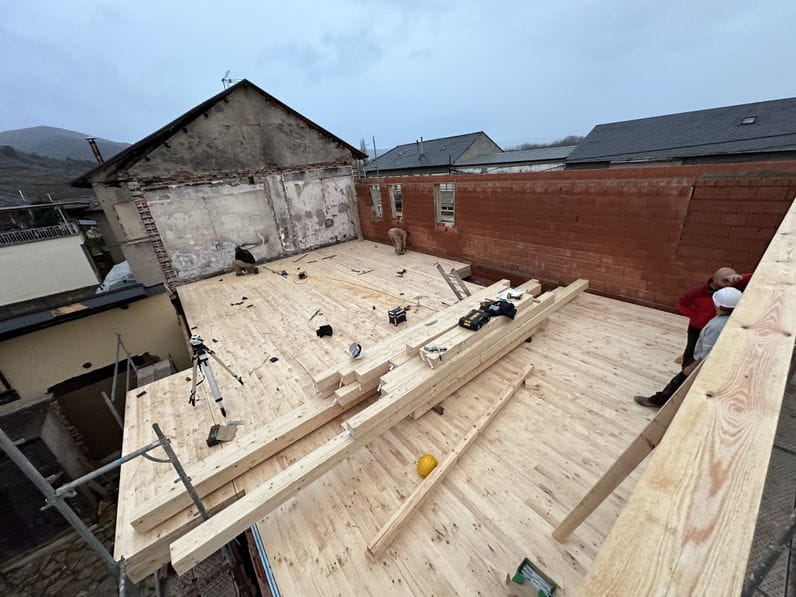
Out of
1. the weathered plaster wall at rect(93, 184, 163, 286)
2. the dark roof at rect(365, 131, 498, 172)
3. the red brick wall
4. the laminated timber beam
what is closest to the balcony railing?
the weathered plaster wall at rect(93, 184, 163, 286)

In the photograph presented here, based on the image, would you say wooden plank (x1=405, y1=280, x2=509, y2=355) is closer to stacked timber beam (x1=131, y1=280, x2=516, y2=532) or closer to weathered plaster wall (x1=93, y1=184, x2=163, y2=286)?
stacked timber beam (x1=131, y1=280, x2=516, y2=532)

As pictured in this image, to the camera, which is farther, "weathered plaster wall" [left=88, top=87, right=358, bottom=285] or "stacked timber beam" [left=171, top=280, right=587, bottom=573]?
"weathered plaster wall" [left=88, top=87, right=358, bottom=285]

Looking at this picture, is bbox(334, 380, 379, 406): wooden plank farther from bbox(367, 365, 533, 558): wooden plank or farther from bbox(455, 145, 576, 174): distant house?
bbox(455, 145, 576, 174): distant house

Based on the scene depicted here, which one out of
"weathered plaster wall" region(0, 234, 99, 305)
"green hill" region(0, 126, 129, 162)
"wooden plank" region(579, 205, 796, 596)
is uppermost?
"green hill" region(0, 126, 129, 162)

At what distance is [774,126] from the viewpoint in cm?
1363

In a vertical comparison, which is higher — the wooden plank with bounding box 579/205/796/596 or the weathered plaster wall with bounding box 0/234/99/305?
the wooden plank with bounding box 579/205/796/596

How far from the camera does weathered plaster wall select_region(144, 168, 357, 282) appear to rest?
9.34 metres

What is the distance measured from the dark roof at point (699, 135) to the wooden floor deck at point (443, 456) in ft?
49.4

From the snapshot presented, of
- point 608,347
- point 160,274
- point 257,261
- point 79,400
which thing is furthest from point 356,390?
point 160,274

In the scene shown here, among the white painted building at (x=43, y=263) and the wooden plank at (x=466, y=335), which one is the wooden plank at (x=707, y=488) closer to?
the wooden plank at (x=466, y=335)

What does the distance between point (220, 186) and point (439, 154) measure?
63.3 ft

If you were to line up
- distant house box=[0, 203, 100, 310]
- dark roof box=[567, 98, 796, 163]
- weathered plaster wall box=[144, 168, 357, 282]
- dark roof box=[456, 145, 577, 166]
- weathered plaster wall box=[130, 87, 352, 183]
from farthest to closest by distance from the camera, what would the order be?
dark roof box=[456, 145, 577, 166] < distant house box=[0, 203, 100, 310] < dark roof box=[567, 98, 796, 163] < weathered plaster wall box=[144, 168, 357, 282] < weathered plaster wall box=[130, 87, 352, 183]

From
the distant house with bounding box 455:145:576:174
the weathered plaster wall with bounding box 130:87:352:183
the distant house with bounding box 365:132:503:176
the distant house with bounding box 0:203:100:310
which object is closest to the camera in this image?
the weathered plaster wall with bounding box 130:87:352:183

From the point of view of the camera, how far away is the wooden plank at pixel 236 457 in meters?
2.82
